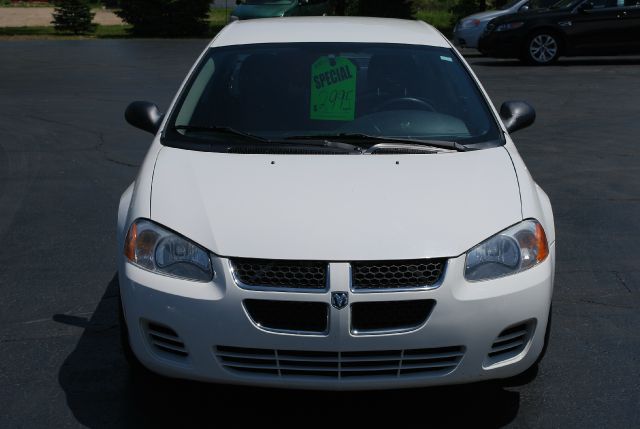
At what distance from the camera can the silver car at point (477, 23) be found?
76.2 feet

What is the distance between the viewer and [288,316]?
4.00 metres

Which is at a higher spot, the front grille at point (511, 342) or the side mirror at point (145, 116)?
the side mirror at point (145, 116)

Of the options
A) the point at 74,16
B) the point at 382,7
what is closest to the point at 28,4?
the point at 74,16

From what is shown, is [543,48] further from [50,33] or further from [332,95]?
[50,33]

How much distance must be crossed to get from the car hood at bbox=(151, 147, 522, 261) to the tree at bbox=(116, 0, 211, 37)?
29.9 meters

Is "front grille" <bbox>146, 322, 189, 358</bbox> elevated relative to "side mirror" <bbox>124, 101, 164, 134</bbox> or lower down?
lower down

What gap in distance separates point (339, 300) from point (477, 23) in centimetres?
2017

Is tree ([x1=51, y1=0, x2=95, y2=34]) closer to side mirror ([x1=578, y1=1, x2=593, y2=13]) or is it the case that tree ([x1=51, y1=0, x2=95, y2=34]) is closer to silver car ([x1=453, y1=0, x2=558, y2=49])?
Answer: silver car ([x1=453, y1=0, x2=558, y2=49])

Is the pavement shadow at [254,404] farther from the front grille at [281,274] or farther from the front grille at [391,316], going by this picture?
the front grille at [281,274]

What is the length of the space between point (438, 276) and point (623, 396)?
3.84ft

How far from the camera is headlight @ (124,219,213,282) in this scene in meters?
4.11

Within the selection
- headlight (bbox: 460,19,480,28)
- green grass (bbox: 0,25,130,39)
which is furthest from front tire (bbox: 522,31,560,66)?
green grass (bbox: 0,25,130,39)

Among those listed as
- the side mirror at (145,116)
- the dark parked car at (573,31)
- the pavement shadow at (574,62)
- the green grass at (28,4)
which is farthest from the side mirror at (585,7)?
the green grass at (28,4)

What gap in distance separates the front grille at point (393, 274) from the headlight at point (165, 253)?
0.57m
